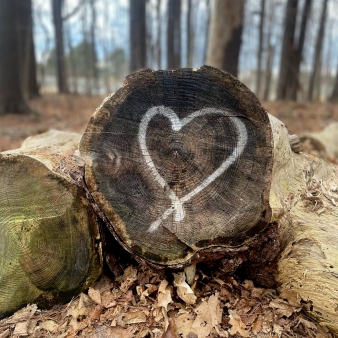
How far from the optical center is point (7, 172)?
203 centimetres

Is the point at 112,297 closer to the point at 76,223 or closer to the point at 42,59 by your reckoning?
the point at 76,223

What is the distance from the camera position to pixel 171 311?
6.33ft

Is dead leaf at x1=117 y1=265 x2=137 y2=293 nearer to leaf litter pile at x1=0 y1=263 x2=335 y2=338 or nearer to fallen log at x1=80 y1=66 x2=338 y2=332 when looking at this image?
leaf litter pile at x1=0 y1=263 x2=335 y2=338

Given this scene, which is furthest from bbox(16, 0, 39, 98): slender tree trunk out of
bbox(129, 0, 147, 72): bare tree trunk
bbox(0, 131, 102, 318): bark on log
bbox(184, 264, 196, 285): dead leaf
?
bbox(184, 264, 196, 285): dead leaf

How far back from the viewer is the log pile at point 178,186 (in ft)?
6.24

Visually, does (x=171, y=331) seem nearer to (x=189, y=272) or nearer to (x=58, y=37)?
(x=189, y=272)

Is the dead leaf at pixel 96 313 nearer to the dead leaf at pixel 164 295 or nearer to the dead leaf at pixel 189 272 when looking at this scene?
the dead leaf at pixel 164 295

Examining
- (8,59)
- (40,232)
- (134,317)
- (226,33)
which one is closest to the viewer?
(134,317)

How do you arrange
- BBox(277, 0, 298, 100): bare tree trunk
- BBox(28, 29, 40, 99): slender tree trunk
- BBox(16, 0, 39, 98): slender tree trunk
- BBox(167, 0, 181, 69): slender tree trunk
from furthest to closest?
1. BBox(167, 0, 181, 69): slender tree trunk
2. BBox(28, 29, 40, 99): slender tree trunk
3. BBox(277, 0, 298, 100): bare tree trunk
4. BBox(16, 0, 39, 98): slender tree trunk

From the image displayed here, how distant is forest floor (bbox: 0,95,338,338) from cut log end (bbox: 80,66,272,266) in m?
0.23

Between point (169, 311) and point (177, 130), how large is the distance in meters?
1.03

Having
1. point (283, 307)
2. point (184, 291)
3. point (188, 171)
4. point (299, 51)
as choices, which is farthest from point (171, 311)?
point (299, 51)

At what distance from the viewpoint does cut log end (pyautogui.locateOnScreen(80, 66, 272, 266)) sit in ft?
6.24

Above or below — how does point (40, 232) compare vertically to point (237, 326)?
above
